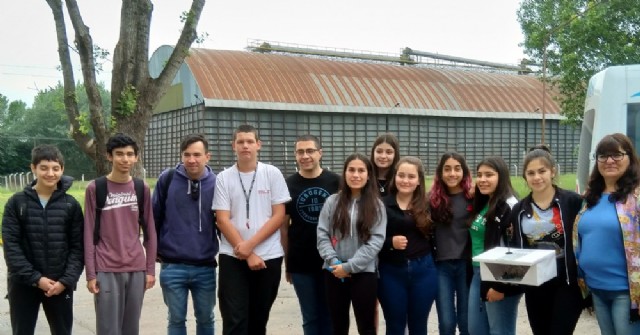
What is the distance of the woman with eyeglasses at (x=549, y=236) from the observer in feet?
12.0

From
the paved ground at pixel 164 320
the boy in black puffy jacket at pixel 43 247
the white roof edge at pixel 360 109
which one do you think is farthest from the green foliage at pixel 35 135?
the boy in black puffy jacket at pixel 43 247

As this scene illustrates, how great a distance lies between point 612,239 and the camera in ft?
11.3

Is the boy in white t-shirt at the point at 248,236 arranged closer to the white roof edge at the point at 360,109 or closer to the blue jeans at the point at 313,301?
the blue jeans at the point at 313,301

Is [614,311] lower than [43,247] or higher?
lower

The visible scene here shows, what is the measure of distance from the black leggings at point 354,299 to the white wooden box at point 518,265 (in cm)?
78

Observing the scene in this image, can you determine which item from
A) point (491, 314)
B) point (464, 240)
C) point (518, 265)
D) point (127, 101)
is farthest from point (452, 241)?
point (127, 101)

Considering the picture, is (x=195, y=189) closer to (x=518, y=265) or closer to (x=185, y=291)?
(x=185, y=291)

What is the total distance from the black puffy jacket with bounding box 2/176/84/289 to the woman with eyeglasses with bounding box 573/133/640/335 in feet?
10.3

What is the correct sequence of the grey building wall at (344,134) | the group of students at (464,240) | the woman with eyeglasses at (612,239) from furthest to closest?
the grey building wall at (344,134), the group of students at (464,240), the woman with eyeglasses at (612,239)

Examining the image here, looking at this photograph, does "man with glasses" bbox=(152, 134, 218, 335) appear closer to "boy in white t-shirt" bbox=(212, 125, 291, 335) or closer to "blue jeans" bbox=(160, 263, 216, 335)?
"blue jeans" bbox=(160, 263, 216, 335)

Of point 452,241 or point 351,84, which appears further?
point 351,84

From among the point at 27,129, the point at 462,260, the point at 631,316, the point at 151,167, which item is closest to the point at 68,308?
the point at 462,260

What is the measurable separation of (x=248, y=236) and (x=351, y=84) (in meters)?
25.9

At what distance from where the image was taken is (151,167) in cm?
3177
